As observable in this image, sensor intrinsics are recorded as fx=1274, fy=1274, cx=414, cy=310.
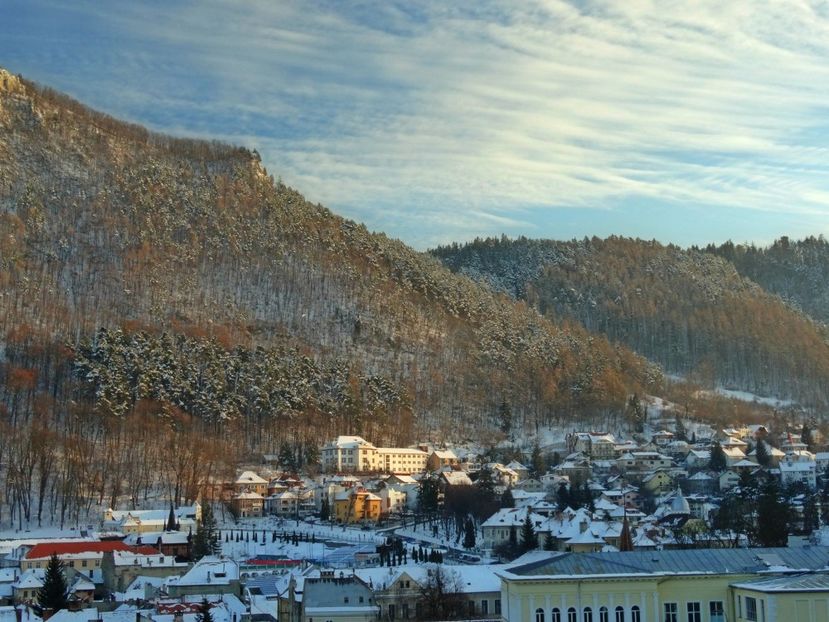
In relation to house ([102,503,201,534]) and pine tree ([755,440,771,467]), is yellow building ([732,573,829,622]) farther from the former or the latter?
pine tree ([755,440,771,467])

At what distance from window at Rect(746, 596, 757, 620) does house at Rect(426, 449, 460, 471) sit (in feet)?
217

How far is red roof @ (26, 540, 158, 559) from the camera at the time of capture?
238 feet

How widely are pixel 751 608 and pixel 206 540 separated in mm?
42612

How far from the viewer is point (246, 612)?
5838 cm

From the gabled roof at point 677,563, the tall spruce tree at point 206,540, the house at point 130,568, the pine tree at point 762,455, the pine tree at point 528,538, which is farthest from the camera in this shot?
the pine tree at point 762,455

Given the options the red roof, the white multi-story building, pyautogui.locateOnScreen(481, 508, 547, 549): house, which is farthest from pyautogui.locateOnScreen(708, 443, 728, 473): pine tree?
the red roof

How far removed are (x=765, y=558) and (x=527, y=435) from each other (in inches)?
3359

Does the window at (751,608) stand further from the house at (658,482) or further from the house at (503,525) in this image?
the house at (658,482)

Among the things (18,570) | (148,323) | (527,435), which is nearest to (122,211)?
(148,323)

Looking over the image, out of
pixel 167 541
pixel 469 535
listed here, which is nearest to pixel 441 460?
pixel 469 535

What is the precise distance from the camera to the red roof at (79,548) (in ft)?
238

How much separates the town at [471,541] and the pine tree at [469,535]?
2.61ft

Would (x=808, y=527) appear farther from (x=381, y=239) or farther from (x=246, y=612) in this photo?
(x=381, y=239)

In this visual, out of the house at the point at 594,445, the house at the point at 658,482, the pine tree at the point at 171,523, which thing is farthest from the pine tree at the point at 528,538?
the house at the point at 594,445
